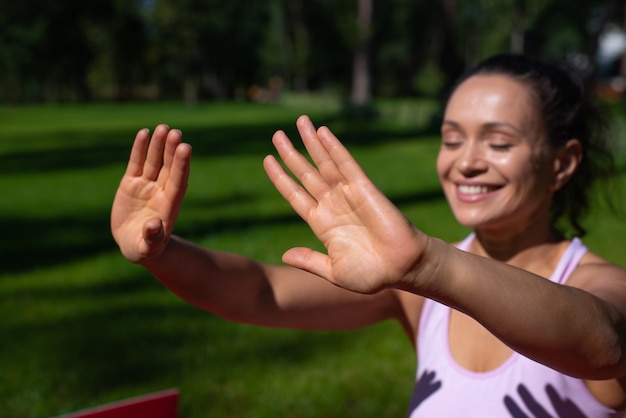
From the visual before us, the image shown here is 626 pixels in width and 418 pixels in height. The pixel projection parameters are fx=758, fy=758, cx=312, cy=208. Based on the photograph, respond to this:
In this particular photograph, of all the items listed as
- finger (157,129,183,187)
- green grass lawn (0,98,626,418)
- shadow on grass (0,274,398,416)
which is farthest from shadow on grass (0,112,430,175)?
finger (157,129,183,187)

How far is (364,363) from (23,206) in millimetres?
5958

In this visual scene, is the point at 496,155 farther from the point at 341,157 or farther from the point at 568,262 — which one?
the point at 341,157

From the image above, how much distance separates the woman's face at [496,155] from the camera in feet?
5.66

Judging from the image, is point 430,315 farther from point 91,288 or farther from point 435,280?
point 91,288

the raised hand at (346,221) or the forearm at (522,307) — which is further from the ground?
the raised hand at (346,221)

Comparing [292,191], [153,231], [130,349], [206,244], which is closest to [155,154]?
[153,231]

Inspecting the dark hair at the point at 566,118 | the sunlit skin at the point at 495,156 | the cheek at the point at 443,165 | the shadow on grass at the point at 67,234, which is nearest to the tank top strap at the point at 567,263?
the sunlit skin at the point at 495,156

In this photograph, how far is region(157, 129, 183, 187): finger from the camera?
1.59 m

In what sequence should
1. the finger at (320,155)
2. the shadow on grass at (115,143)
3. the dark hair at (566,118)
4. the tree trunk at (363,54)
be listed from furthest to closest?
the tree trunk at (363,54) → the shadow on grass at (115,143) → the dark hair at (566,118) → the finger at (320,155)

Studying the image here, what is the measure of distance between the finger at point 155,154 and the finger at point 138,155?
1 centimetres

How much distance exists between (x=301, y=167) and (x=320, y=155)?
0.22ft

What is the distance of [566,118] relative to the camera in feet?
6.26

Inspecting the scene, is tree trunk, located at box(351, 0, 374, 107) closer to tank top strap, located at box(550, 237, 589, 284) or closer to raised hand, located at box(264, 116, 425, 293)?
tank top strap, located at box(550, 237, 589, 284)

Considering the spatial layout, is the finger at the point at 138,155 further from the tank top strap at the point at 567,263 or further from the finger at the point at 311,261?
the tank top strap at the point at 567,263
